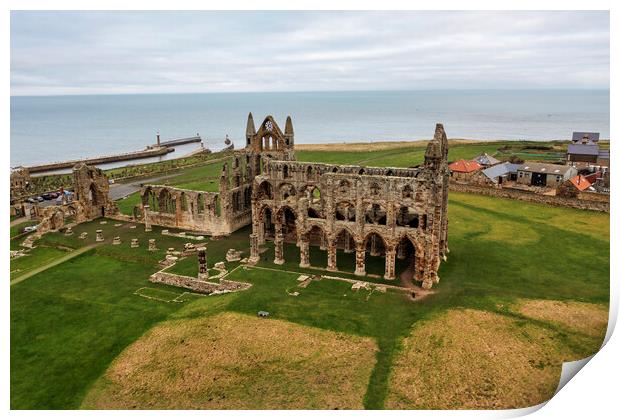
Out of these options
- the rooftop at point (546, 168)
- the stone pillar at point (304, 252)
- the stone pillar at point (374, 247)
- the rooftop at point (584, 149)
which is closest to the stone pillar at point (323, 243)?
the stone pillar at point (304, 252)

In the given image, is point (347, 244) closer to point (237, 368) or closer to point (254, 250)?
point (254, 250)

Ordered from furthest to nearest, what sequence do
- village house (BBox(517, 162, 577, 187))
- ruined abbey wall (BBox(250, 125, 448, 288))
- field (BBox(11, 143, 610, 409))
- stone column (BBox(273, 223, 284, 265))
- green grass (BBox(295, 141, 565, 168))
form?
1. green grass (BBox(295, 141, 565, 168))
2. village house (BBox(517, 162, 577, 187))
3. stone column (BBox(273, 223, 284, 265))
4. ruined abbey wall (BBox(250, 125, 448, 288))
5. field (BBox(11, 143, 610, 409))

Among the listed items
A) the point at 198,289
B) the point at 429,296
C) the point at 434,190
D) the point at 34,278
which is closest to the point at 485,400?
the point at 429,296

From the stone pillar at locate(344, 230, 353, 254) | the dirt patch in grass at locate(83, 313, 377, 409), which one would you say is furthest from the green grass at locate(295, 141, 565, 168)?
the dirt patch in grass at locate(83, 313, 377, 409)

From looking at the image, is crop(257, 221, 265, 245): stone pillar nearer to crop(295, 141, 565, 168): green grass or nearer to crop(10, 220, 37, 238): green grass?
crop(10, 220, 37, 238): green grass

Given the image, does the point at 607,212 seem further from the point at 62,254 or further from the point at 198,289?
the point at 62,254

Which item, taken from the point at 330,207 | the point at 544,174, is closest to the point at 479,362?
the point at 330,207
